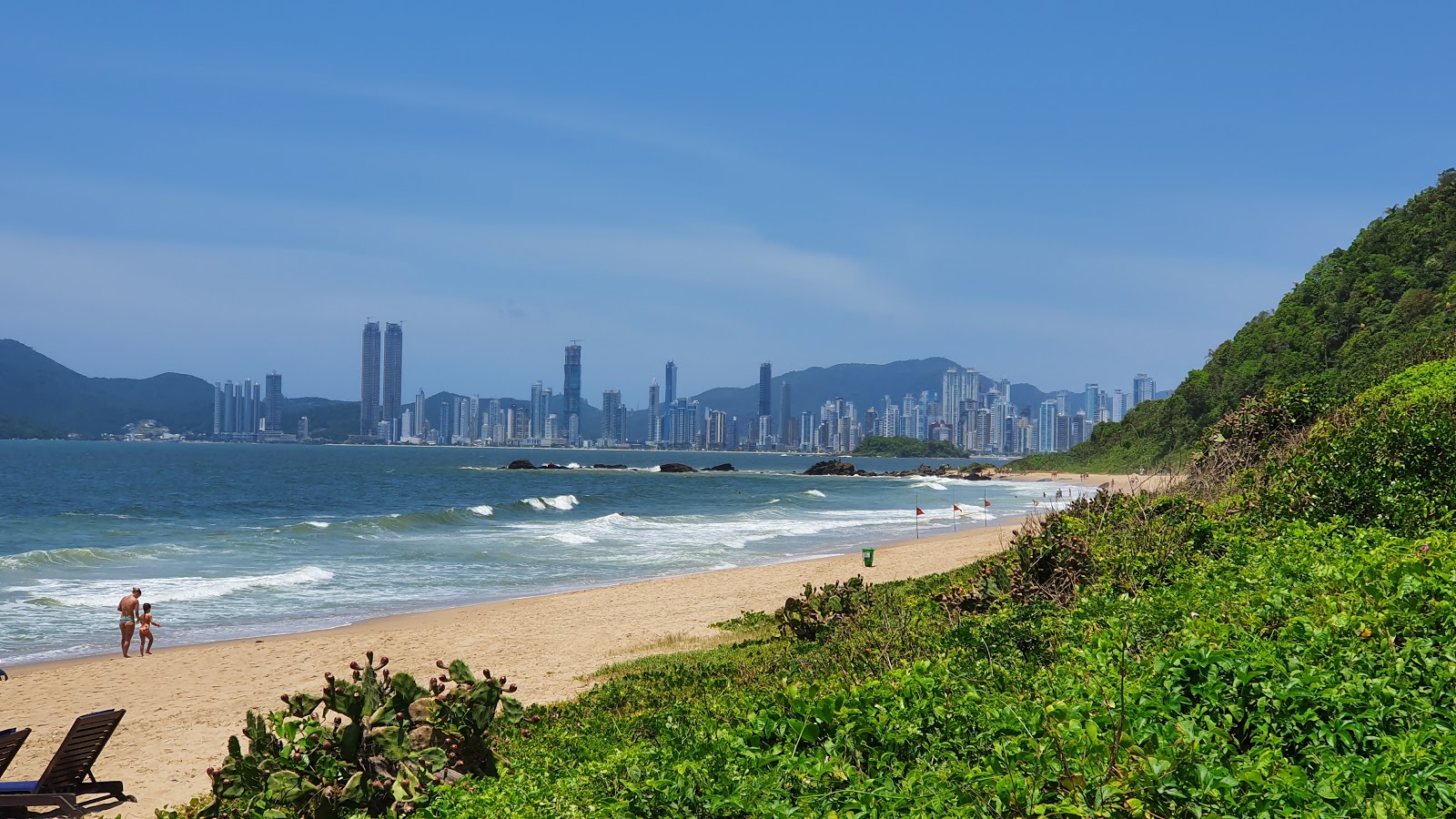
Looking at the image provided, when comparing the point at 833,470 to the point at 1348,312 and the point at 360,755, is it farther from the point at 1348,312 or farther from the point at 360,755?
the point at 360,755

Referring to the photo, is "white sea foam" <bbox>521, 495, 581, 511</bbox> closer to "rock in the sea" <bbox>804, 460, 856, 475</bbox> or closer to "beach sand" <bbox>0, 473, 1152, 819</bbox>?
"beach sand" <bbox>0, 473, 1152, 819</bbox>

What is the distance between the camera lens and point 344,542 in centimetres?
3203

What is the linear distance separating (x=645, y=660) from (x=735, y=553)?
1826cm

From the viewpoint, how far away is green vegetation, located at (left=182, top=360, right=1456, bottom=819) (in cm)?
290

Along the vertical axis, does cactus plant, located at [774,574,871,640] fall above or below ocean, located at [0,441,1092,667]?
above

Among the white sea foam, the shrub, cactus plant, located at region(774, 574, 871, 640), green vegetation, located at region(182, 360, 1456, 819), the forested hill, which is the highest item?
the forested hill

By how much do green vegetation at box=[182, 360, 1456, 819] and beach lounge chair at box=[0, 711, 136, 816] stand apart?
287 centimetres

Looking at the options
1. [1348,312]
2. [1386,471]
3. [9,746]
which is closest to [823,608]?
[1386,471]

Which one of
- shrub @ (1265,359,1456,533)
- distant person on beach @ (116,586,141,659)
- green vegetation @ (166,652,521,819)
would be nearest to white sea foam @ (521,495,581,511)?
distant person on beach @ (116,586,141,659)

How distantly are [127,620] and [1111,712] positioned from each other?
16165 mm

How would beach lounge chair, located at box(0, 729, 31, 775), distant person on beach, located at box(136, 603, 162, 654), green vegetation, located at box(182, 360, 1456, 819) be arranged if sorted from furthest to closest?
distant person on beach, located at box(136, 603, 162, 654)
beach lounge chair, located at box(0, 729, 31, 775)
green vegetation, located at box(182, 360, 1456, 819)

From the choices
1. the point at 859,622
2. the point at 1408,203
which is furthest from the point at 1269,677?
the point at 1408,203

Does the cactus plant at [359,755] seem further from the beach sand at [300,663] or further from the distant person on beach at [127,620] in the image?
the distant person on beach at [127,620]

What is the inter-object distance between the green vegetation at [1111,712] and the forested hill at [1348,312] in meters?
32.4
